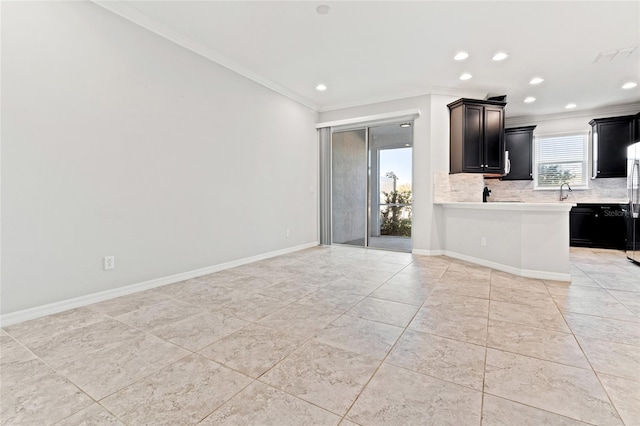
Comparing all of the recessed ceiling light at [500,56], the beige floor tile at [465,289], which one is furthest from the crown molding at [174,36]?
the beige floor tile at [465,289]

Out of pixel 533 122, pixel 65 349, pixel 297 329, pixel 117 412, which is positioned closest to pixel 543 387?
pixel 297 329

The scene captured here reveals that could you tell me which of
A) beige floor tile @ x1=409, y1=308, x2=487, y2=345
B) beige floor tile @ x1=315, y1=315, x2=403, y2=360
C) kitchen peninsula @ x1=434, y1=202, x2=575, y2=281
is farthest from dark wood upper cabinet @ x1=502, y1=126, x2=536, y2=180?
beige floor tile @ x1=315, y1=315, x2=403, y2=360

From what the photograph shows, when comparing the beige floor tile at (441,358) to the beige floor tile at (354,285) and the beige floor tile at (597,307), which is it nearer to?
the beige floor tile at (354,285)

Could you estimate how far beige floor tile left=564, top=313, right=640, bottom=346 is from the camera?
2.01 m

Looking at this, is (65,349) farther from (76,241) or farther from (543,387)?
(543,387)

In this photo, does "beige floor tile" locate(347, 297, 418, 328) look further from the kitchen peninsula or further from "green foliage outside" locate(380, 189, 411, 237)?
"green foliage outside" locate(380, 189, 411, 237)

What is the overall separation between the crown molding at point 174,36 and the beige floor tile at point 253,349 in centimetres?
323

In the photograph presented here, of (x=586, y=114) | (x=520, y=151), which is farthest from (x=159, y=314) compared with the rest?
(x=586, y=114)

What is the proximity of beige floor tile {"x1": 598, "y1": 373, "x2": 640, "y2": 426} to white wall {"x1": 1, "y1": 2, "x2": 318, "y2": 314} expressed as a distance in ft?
12.2

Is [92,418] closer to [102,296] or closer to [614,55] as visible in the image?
[102,296]

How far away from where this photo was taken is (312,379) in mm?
1559

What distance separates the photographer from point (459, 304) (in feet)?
8.71

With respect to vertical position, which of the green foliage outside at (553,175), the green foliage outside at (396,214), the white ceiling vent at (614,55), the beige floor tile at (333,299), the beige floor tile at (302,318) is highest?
the white ceiling vent at (614,55)

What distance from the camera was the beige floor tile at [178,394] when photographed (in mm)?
1294
